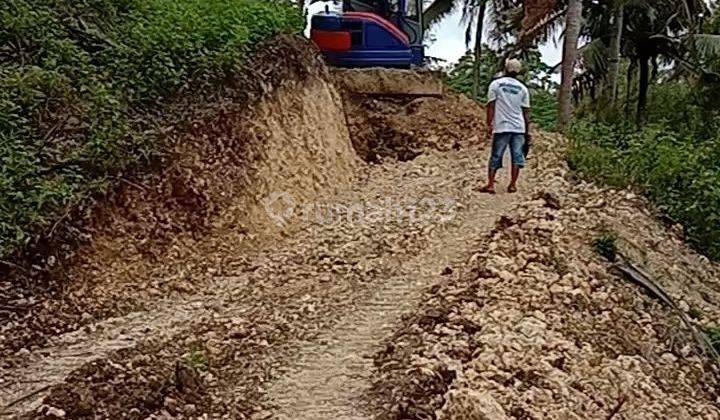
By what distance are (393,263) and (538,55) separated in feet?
53.3

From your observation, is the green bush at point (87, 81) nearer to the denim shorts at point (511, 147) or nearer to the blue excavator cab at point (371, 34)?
the denim shorts at point (511, 147)

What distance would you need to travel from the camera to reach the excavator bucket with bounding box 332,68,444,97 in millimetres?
12281

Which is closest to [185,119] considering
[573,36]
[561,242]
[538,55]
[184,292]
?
[184,292]

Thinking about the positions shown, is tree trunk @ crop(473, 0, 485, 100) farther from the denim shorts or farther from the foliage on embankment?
the denim shorts

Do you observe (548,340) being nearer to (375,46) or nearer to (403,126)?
(403,126)

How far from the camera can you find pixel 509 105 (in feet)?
28.4

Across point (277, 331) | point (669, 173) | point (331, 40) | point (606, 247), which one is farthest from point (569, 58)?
point (277, 331)

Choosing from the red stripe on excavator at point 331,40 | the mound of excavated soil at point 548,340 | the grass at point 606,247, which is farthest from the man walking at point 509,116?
the red stripe on excavator at point 331,40

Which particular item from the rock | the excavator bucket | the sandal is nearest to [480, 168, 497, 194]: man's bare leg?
the sandal

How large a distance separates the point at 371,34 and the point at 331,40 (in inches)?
22.9

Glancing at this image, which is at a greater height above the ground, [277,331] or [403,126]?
[403,126]

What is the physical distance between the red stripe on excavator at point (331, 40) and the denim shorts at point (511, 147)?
158 inches

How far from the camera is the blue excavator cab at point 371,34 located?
39.8ft

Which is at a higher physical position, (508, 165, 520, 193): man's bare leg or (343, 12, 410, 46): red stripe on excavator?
(343, 12, 410, 46): red stripe on excavator
